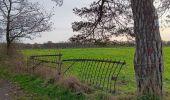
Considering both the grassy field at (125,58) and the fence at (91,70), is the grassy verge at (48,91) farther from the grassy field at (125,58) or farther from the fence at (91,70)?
the grassy field at (125,58)


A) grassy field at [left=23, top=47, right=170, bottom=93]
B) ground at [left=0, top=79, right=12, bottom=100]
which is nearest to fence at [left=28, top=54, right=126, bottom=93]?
grassy field at [left=23, top=47, right=170, bottom=93]

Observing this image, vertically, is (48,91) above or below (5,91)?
above

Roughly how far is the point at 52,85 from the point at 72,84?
5.70 feet

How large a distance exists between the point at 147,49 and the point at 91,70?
21.5 feet

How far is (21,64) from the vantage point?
81.1ft

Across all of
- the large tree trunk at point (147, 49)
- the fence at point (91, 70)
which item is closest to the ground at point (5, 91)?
the fence at point (91, 70)

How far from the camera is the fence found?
12.2 meters

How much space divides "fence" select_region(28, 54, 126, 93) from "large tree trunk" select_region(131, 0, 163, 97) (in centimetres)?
60

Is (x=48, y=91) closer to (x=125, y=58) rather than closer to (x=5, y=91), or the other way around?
(x=5, y=91)

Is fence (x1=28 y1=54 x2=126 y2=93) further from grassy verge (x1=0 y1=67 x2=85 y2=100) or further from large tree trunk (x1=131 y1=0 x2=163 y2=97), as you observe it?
grassy verge (x1=0 y1=67 x2=85 y2=100)

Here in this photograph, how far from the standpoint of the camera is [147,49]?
11148 millimetres

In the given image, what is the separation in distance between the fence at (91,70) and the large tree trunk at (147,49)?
60cm

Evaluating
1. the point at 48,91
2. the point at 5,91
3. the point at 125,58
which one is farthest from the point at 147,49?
the point at 125,58

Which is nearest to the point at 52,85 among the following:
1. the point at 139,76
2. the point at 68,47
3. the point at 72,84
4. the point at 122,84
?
the point at 72,84
